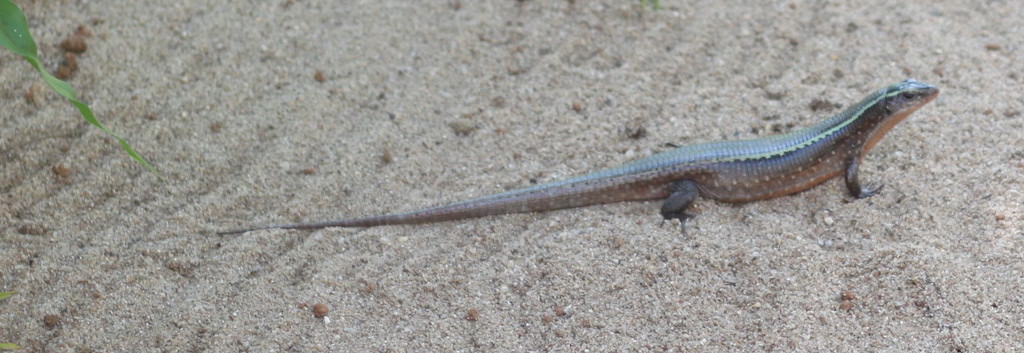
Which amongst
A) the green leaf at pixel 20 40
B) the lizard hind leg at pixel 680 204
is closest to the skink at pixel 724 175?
the lizard hind leg at pixel 680 204

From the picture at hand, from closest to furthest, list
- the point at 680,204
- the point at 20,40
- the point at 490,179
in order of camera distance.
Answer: the point at 20,40, the point at 680,204, the point at 490,179

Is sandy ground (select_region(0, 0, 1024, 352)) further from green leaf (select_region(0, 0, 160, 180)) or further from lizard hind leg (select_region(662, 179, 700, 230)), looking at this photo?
green leaf (select_region(0, 0, 160, 180))

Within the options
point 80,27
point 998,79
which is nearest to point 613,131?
point 998,79

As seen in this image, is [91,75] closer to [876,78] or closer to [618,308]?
[618,308]

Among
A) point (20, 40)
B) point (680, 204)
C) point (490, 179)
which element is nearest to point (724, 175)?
point (680, 204)

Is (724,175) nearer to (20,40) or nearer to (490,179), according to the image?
(490,179)

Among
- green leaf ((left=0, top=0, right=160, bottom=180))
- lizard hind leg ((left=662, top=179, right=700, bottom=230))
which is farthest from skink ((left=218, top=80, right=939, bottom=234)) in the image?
green leaf ((left=0, top=0, right=160, bottom=180))

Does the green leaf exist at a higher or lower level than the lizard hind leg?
higher
